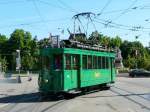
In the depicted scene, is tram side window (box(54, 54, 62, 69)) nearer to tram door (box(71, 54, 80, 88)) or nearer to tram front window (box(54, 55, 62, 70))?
tram front window (box(54, 55, 62, 70))

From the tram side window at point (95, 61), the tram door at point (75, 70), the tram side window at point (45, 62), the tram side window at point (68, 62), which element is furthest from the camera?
the tram side window at point (95, 61)

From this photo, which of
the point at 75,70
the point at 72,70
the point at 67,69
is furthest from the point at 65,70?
the point at 75,70

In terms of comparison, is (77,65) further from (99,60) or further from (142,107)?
(142,107)

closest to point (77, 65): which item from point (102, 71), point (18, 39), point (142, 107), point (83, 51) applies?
point (83, 51)

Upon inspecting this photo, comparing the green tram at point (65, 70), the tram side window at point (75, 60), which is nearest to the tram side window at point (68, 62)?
the green tram at point (65, 70)

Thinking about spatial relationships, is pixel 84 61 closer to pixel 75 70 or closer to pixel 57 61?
pixel 75 70

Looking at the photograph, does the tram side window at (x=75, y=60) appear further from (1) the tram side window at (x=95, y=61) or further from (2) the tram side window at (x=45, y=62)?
(1) the tram side window at (x=95, y=61)

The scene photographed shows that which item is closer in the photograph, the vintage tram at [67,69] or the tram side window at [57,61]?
the vintage tram at [67,69]

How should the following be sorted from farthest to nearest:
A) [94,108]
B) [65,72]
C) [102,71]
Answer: [102,71] < [65,72] < [94,108]

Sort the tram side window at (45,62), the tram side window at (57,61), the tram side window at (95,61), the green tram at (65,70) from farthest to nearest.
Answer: the tram side window at (95,61), the tram side window at (45,62), the tram side window at (57,61), the green tram at (65,70)

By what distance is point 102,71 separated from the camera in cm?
2912

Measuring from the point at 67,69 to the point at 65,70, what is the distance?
0.27m

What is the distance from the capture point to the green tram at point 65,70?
23.1 m

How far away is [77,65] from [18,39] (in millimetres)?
108990
